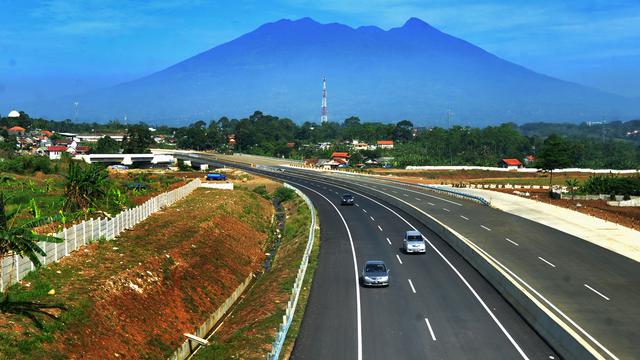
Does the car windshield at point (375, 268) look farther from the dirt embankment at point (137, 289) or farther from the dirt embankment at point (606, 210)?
the dirt embankment at point (606, 210)

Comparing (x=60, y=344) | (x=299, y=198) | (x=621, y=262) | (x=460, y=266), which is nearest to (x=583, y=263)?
(x=621, y=262)

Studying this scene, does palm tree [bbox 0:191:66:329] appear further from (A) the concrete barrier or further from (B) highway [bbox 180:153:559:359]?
(A) the concrete barrier

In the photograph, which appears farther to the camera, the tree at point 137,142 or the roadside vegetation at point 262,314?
the tree at point 137,142

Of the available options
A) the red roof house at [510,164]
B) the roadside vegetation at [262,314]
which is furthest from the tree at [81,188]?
the red roof house at [510,164]

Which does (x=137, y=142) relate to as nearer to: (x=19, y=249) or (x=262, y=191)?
(x=262, y=191)

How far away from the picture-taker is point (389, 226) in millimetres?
→ 62062

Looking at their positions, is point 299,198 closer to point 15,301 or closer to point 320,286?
point 320,286

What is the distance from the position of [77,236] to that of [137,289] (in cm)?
597

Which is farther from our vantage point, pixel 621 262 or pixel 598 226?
pixel 598 226

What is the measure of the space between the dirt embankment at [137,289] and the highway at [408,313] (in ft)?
24.1

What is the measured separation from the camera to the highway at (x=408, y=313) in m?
26.8

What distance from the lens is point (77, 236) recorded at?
131 feet

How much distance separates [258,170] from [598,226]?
10336 cm

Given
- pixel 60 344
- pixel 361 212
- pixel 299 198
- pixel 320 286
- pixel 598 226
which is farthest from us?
pixel 299 198
